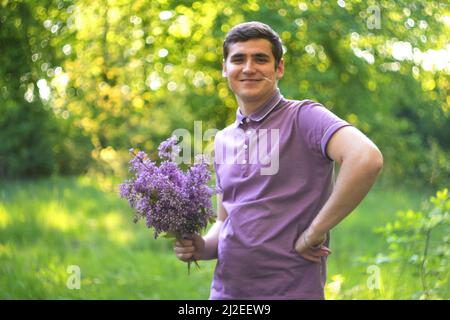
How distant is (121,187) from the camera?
202cm

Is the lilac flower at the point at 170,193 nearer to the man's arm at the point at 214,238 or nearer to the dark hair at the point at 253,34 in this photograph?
the man's arm at the point at 214,238

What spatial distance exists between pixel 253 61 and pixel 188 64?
3040 millimetres

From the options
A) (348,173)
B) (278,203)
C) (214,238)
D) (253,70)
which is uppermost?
(253,70)

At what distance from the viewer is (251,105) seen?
2.08 m

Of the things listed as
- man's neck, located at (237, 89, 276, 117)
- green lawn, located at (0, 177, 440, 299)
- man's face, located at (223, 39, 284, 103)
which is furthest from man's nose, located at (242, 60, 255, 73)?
green lawn, located at (0, 177, 440, 299)

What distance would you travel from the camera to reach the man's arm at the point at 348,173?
1.74 m

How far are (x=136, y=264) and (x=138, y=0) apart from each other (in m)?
2.51

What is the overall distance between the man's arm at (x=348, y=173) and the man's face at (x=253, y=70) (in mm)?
356

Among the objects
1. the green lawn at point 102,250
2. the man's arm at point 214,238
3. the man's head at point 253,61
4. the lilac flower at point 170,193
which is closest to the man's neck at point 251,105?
the man's head at point 253,61

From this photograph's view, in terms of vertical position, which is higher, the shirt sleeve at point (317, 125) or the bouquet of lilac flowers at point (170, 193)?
the shirt sleeve at point (317, 125)

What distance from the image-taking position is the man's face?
2.02 m

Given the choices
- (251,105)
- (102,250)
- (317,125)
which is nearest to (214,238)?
(251,105)

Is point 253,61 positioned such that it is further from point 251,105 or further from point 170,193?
point 170,193
